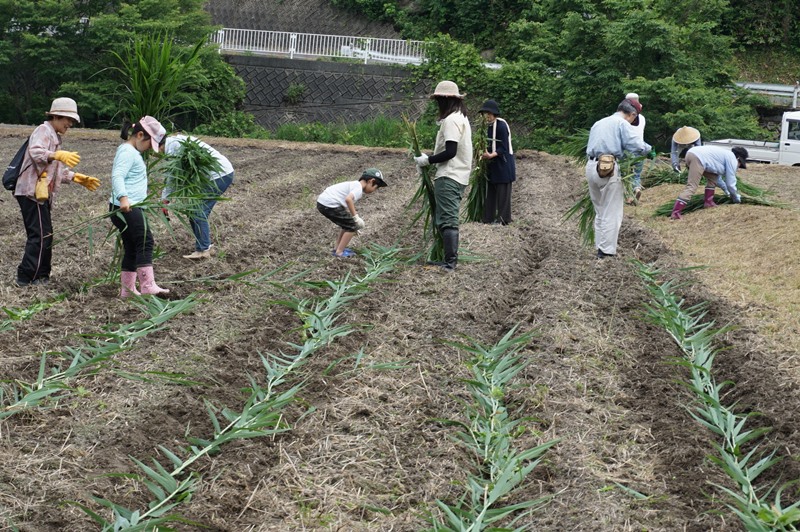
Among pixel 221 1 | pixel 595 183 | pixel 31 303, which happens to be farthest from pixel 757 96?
pixel 31 303

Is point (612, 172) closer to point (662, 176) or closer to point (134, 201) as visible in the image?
point (134, 201)

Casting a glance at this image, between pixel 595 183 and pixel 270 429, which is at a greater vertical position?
pixel 595 183

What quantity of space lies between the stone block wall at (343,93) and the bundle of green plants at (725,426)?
1764 centimetres

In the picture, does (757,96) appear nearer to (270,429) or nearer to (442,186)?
(442,186)

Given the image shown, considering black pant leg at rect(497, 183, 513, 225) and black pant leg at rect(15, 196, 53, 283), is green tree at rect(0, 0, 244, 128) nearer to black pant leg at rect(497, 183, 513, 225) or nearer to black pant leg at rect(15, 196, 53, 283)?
black pant leg at rect(497, 183, 513, 225)

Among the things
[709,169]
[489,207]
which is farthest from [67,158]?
[709,169]

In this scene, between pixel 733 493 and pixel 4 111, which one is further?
pixel 4 111

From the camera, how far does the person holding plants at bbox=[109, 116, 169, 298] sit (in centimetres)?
609

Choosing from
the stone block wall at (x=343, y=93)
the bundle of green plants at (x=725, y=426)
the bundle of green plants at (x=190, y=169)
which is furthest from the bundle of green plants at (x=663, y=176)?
the stone block wall at (x=343, y=93)

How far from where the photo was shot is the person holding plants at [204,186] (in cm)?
721

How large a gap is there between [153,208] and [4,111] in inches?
733

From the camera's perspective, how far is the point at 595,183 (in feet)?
26.3

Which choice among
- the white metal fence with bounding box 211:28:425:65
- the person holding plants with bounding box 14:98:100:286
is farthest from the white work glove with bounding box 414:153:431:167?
the white metal fence with bounding box 211:28:425:65

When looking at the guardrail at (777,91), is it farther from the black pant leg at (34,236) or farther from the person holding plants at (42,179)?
the black pant leg at (34,236)
